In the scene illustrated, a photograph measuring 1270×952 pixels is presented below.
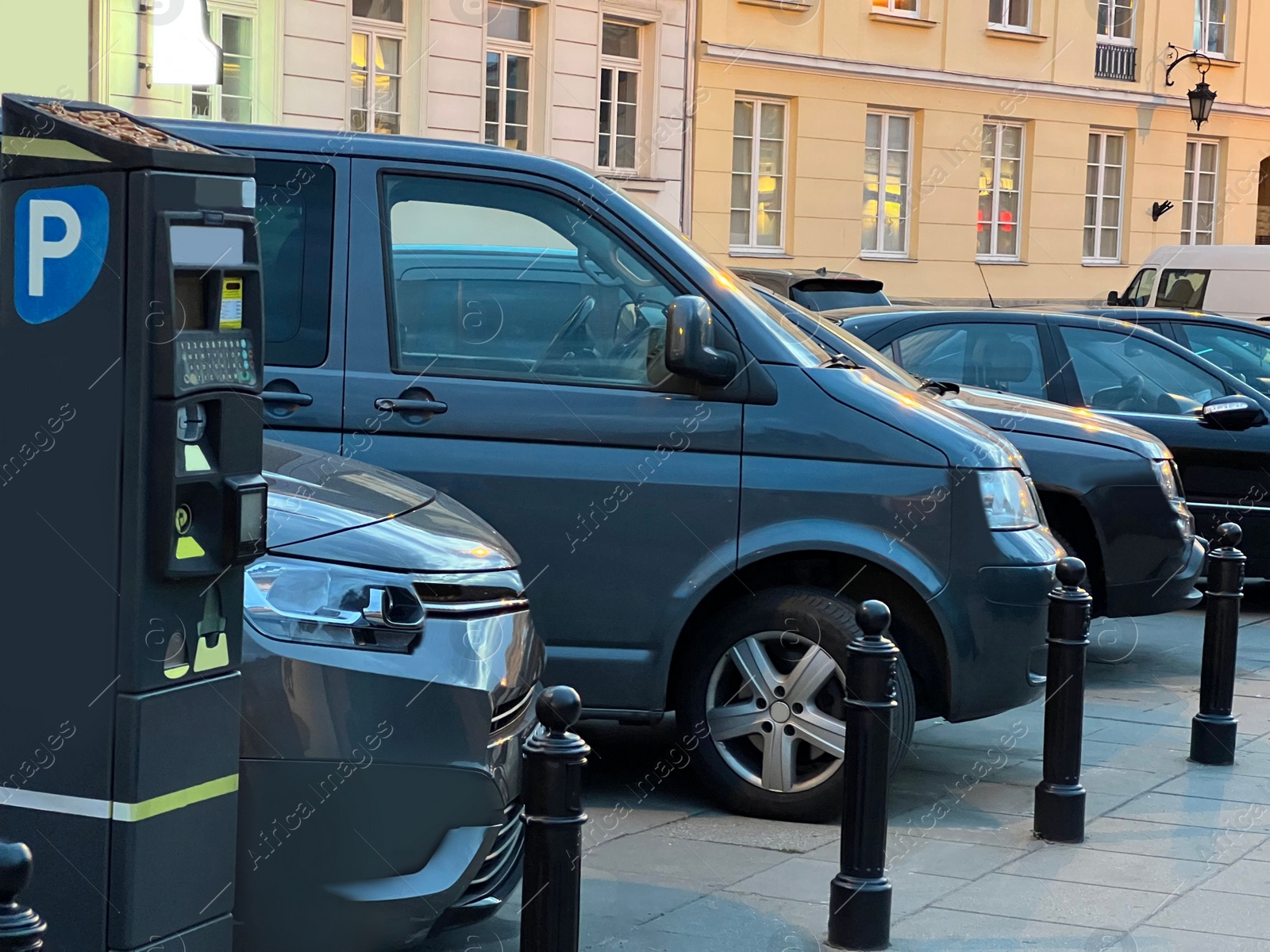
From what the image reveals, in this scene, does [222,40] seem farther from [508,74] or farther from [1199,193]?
[1199,193]

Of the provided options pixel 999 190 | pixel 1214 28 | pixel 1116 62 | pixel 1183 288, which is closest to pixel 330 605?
pixel 1183 288

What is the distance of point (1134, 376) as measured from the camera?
30.0ft

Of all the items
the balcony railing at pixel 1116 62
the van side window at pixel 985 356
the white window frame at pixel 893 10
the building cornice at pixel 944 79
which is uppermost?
the white window frame at pixel 893 10

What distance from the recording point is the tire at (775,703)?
5336mm

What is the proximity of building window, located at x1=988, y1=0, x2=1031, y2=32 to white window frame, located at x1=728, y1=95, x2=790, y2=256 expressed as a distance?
15.0 feet

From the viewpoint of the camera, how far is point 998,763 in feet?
21.0

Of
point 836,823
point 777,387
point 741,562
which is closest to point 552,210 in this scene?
point 777,387

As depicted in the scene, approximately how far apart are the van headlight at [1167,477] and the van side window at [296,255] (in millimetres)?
4148

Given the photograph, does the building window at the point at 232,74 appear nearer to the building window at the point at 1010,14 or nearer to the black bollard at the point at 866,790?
the building window at the point at 1010,14

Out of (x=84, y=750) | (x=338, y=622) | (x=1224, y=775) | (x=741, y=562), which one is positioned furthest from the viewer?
(x=1224, y=775)

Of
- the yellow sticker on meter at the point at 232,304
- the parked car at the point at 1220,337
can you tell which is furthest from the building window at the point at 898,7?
the yellow sticker on meter at the point at 232,304

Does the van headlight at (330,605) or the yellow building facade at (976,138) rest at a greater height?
the yellow building facade at (976,138)

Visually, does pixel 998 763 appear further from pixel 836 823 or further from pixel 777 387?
pixel 777 387

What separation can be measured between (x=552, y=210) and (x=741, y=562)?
133 centimetres
